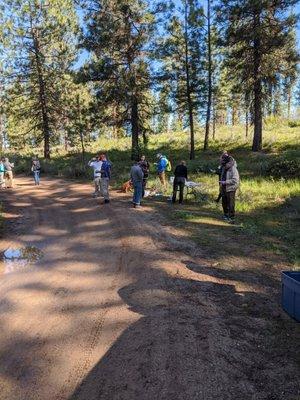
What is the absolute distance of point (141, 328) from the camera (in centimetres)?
662

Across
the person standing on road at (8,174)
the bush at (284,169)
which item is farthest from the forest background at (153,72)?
the person standing on road at (8,174)

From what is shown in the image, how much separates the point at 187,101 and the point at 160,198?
1607cm

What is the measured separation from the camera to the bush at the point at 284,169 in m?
21.9

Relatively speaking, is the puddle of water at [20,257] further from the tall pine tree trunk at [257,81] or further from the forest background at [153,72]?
the tall pine tree trunk at [257,81]

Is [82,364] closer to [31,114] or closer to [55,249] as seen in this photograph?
[55,249]

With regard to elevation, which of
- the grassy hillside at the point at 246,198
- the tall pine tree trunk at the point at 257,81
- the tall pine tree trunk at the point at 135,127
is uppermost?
the tall pine tree trunk at the point at 257,81

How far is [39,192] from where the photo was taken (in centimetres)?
2230

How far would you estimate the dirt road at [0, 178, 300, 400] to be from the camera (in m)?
5.26

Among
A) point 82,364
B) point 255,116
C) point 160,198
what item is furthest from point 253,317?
point 255,116

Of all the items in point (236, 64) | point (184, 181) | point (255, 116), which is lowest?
point (184, 181)

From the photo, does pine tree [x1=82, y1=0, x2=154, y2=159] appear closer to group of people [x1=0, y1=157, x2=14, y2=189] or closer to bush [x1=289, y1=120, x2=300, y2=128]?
group of people [x1=0, y1=157, x2=14, y2=189]

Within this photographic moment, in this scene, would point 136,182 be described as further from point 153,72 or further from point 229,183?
point 153,72

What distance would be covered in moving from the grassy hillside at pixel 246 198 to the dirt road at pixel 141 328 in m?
1.52

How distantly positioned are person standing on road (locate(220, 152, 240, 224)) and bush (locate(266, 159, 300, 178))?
28.1 ft
